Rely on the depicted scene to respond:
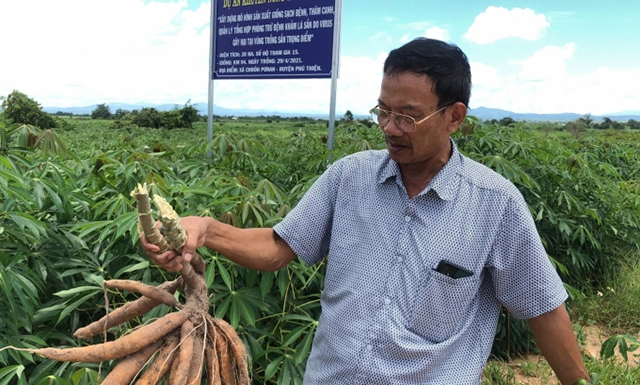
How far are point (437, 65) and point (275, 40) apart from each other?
2.98 m

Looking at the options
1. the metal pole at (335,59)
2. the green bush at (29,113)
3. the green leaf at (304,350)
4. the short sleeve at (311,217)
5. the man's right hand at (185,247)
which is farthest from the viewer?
the green bush at (29,113)

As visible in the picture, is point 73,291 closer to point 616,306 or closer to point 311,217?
point 311,217

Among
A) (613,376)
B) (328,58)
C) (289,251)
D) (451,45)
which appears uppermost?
(328,58)

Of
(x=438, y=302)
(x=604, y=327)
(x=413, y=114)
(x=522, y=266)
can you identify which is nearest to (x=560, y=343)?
(x=522, y=266)

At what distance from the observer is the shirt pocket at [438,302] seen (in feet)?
3.78

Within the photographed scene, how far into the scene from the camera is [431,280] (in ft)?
3.79

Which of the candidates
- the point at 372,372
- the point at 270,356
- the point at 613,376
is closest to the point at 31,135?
the point at 270,356

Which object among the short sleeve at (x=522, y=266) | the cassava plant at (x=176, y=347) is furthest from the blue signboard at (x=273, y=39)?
the cassava plant at (x=176, y=347)

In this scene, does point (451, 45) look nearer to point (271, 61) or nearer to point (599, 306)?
point (271, 61)

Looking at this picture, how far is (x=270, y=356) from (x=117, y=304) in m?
0.57

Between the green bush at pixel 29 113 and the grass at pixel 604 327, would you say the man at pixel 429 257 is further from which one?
the green bush at pixel 29 113

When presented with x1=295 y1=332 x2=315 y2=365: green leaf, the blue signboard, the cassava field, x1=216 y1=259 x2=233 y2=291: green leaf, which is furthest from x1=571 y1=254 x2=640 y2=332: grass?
Answer: x1=216 y1=259 x2=233 y2=291: green leaf

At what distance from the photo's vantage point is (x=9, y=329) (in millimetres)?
1658

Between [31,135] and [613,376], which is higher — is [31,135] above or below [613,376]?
above
